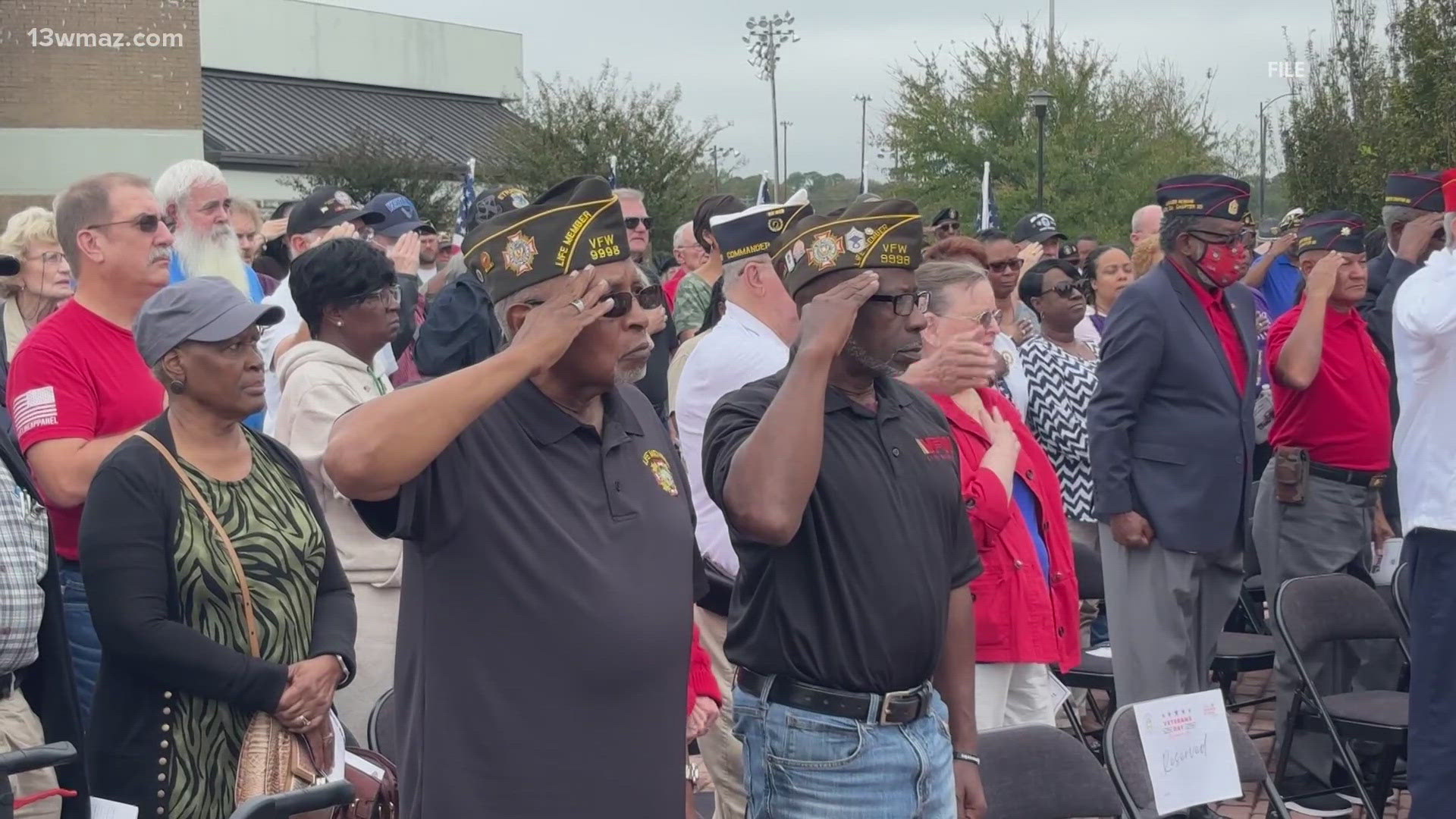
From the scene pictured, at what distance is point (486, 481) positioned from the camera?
273cm

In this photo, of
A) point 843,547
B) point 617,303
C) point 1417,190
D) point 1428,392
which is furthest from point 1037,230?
point 617,303

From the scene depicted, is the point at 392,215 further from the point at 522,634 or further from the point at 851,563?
the point at 522,634

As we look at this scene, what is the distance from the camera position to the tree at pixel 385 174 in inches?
1175

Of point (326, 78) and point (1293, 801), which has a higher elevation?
point (326, 78)

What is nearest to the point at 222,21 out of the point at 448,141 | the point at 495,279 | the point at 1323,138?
the point at 448,141

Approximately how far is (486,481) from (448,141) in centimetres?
4460

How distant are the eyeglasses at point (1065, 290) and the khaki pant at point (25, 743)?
5.29 meters

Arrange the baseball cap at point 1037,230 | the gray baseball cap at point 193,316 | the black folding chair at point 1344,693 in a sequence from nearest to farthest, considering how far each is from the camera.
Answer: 1. the gray baseball cap at point 193,316
2. the black folding chair at point 1344,693
3. the baseball cap at point 1037,230

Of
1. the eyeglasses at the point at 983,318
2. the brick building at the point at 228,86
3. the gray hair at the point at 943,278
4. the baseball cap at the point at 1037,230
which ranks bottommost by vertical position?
the eyeglasses at the point at 983,318

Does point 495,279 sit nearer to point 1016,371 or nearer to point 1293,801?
point 1016,371

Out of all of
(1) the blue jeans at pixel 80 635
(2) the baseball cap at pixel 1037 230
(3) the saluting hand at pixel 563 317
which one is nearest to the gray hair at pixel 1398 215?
(2) the baseball cap at pixel 1037 230

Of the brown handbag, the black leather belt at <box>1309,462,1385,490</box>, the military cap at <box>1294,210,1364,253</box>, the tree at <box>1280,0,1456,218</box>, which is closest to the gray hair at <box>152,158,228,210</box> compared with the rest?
the brown handbag

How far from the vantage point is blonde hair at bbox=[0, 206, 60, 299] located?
18.4ft

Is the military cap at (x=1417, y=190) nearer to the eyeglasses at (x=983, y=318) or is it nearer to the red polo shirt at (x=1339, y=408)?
the red polo shirt at (x=1339, y=408)
